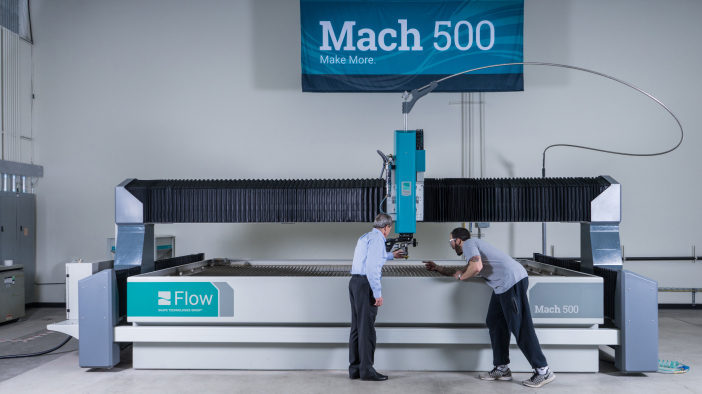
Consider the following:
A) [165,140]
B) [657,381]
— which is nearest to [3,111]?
[165,140]

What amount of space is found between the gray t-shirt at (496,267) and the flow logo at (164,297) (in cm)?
258

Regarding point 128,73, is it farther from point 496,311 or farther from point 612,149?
point 612,149

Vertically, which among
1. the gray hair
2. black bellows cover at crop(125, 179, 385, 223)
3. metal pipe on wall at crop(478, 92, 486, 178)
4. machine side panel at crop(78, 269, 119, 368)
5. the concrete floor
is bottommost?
the concrete floor

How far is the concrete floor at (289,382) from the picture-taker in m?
3.61

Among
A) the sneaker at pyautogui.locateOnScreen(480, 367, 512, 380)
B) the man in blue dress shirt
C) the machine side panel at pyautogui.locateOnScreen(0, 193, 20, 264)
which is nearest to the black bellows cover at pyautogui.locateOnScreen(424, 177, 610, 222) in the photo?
the man in blue dress shirt

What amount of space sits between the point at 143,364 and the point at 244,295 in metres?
1.15

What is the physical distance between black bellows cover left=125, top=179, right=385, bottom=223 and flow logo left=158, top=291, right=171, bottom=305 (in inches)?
27.6

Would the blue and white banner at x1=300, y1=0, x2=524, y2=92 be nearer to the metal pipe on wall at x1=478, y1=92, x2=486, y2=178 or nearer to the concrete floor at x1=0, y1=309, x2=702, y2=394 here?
the metal pipe on wall at x1=478, y1=92, x2=486, y2=178

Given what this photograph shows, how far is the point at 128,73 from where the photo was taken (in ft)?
23.6

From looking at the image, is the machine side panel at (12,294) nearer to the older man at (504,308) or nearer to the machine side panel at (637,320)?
the older man at (504,308)

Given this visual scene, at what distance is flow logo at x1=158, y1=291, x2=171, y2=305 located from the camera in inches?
158

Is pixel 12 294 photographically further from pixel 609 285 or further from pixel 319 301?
pixel 609 285

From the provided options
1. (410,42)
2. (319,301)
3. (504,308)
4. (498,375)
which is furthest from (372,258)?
(410,42)

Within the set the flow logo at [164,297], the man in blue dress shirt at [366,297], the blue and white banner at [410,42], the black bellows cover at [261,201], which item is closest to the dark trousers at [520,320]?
the man in blue dress shirt at [366,297]
